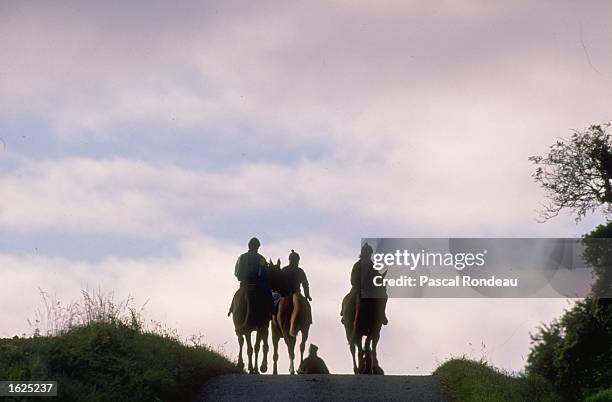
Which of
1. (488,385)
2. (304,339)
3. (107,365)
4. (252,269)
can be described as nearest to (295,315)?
(304,339)

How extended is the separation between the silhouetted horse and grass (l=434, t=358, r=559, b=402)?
2.52 metres

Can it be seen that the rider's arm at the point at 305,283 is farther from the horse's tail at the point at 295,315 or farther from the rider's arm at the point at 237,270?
the rider's arm at the point at 237,270

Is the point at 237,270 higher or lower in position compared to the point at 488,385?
higher

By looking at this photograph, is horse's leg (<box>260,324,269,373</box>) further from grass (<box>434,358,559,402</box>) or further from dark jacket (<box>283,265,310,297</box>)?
grass (<box>434,358,559,402</box>)

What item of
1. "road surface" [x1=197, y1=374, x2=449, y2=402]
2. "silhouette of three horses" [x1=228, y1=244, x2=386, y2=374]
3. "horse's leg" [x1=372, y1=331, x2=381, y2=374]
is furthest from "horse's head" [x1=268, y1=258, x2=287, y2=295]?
"road surface" [x1=197, y1=374, x2=449, y2=402]

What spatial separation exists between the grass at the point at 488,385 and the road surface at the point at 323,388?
0.90ft

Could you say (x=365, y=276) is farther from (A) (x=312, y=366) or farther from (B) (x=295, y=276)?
(A) (x=312, y=366)

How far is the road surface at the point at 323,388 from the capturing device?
1686 cm

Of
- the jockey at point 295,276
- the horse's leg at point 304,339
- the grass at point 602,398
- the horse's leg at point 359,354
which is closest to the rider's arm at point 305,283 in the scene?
the jockey at point 295,276

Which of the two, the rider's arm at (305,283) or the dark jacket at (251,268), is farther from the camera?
the rider's arm at (305,283)

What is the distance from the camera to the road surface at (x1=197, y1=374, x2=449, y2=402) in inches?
664

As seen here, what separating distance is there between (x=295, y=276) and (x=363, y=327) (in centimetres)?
216

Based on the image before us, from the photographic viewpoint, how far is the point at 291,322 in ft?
76.2

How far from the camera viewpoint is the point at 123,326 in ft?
67.2
